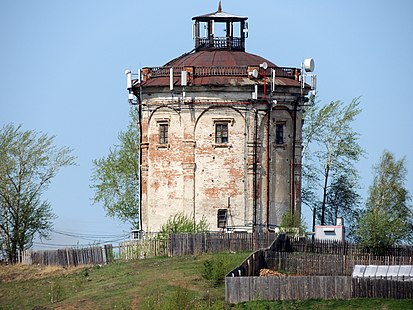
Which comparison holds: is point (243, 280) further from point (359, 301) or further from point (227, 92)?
point (227, 92)

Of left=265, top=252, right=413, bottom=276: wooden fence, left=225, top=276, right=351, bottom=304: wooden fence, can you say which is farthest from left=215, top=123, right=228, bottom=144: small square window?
left=225, top=276, right=351, bottom=304: wooden fence

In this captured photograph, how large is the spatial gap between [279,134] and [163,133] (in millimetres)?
5305

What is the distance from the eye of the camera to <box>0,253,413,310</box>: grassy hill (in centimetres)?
5409

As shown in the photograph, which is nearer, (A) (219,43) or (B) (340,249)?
(B) (340,249)

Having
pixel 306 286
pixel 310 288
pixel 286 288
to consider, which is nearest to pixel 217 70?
pixel 286 288

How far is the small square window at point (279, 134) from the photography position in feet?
245

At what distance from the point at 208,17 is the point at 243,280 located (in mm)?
23186

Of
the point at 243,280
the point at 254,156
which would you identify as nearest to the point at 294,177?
the point at 254,156

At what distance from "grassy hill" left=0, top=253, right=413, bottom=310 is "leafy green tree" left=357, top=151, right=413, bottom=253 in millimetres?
6015

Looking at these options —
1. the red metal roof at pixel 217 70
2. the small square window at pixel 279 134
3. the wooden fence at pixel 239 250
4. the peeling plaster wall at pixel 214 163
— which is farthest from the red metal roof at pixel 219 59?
the wooden fence at pixel 239 250

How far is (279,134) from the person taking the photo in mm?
74688

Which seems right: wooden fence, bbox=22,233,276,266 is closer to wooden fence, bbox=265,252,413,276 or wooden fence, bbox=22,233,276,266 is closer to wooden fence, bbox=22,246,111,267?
wooden fence, bbox=22,246,111,267

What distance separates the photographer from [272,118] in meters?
74.2

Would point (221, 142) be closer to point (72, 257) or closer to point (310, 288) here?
point (72, 257)
